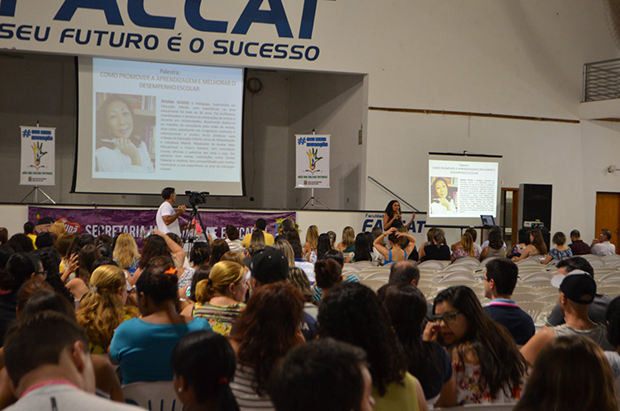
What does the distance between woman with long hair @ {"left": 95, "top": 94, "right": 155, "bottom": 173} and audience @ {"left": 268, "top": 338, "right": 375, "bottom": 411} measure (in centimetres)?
1189

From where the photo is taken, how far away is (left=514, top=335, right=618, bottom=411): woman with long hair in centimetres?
164

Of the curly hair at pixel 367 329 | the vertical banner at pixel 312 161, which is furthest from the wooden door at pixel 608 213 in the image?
the curly hair at pixel 367 329

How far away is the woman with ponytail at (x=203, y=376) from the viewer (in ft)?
5.92

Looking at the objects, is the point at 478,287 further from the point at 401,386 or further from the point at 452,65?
the point at 452,65

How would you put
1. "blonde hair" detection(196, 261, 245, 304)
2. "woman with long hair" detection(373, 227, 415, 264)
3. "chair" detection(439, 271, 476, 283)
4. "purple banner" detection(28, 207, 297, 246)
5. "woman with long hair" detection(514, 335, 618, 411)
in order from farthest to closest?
"purple banner" detection(28, 207, 297, 246) < "woman with long hair" detection(373, 227, 415, 264) < "chair" detection(439, 271, 476, 283) < "blonde hair" detection(196, 261, 245, 304) < "woman with long hair" detection(514, 335, 618, 411)

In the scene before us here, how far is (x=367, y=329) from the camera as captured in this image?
6.45ft

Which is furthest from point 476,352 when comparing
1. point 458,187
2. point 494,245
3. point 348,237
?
point 458,187

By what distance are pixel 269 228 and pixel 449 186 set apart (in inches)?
174

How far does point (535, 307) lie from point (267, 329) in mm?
3319

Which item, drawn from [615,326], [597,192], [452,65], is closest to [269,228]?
[452,65]

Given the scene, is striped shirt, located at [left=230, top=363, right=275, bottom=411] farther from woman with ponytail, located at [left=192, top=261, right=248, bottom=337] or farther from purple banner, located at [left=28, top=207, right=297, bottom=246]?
purple banner, located at [left=28, top=207, right=297, bottom=246]

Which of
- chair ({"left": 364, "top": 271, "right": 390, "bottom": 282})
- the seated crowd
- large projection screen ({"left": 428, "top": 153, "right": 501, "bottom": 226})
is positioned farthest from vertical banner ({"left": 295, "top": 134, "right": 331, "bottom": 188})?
the seated crowd

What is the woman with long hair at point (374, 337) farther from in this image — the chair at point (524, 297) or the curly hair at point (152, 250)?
the curly hair at point (152, 250)

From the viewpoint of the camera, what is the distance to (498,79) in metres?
14.4
